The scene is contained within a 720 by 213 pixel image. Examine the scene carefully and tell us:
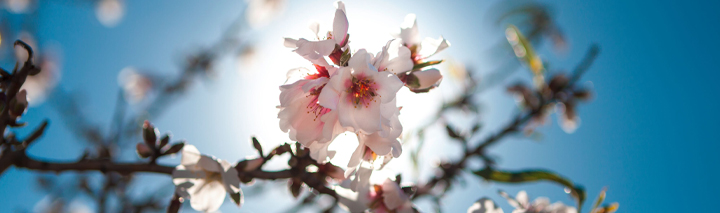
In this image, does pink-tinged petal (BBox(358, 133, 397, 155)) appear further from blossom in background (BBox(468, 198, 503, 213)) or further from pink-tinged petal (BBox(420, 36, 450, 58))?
blossom in background (BBox(468, 198, 503, 213))

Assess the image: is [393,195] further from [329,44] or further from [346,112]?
[329,44]

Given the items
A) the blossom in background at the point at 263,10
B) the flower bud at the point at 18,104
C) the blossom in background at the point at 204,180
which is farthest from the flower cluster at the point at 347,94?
the blossom in background at the point at 263,10

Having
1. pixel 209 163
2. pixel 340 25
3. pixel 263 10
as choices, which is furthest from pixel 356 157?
pixel 263 10

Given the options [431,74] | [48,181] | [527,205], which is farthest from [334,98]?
[48,181]

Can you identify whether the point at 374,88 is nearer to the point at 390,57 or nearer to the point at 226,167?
the point at 390,57

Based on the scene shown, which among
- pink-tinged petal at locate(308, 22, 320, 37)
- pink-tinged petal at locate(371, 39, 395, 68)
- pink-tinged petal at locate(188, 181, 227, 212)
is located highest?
pink-tinged petal at locate(308, 22, 320, 37)

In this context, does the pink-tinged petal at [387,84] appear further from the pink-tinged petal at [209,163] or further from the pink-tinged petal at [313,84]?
the pink-tinged petal at [209,163]

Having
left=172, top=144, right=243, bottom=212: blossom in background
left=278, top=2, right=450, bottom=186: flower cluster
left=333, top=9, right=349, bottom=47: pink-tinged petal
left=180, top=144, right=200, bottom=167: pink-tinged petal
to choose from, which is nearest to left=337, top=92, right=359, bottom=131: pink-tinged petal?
left=278, top=2, right=450, bottom=186: flower cluster
